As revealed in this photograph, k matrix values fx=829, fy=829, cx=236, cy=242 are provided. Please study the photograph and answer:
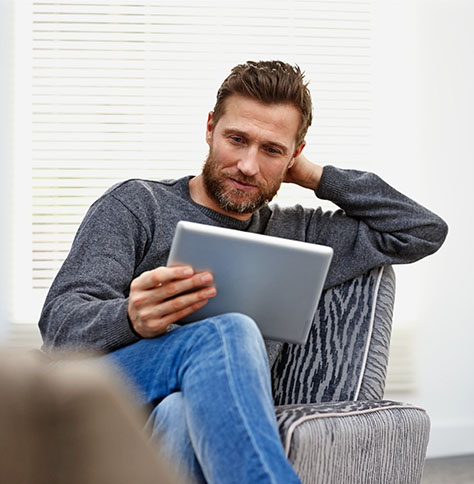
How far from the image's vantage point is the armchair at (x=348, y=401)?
4.90 ft

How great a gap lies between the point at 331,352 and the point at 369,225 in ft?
1.25

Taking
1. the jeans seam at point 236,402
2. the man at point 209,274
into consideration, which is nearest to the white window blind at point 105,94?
the man at point 209,274

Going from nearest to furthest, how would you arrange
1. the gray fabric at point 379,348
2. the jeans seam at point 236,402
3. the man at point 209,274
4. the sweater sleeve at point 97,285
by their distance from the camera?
1. the jeans seam at point 236,402
2. the man at point 209,274
3. the sweater sleeve at point 97,285
4. the gray fabric at point 379,348

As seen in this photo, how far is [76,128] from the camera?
3.41 m

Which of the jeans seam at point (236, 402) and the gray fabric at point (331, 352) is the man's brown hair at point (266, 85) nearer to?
the gray fabric at point (331, 352)

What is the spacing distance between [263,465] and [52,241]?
239cm

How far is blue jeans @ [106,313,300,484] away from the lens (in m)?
1.21

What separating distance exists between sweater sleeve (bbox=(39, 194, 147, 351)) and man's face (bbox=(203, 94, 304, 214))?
0.82 ft

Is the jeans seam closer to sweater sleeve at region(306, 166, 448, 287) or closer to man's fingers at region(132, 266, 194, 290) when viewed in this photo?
man's fingers at region(132, 266, 194, 290)

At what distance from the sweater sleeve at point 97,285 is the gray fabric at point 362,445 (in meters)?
0.39

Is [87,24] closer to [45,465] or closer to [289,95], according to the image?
[289,95]
